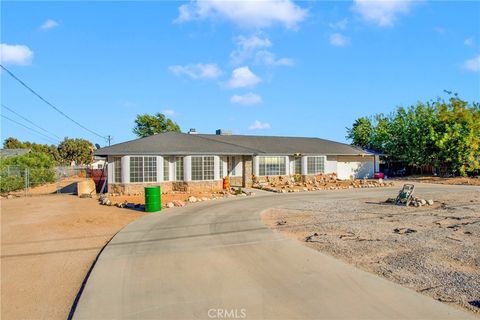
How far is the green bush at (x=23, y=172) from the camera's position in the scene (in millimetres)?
24344

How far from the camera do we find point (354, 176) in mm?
35156

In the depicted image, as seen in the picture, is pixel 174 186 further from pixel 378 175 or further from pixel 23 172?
pixel 378 175

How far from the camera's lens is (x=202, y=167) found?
79.7 ft

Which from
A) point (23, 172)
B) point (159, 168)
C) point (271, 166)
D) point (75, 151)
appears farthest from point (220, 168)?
point (75, 151)

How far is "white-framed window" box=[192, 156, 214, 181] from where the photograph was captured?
78.6 feet

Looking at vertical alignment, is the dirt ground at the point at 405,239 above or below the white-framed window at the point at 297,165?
below

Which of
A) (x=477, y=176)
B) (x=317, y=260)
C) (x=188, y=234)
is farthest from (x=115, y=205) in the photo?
(x=477, y=176)

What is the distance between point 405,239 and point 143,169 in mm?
17284

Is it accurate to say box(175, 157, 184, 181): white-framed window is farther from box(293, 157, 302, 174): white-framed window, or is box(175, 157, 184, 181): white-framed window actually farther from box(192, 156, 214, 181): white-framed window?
box(293, 157, 302, 174): white-framed window

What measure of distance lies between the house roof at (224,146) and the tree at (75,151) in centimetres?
5697

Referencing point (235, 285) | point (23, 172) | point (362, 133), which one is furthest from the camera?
point (362, 133)

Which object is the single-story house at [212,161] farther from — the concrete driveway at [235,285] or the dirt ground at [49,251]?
the concrete driveway at [235,285]

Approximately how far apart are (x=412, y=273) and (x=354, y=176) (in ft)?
96.2

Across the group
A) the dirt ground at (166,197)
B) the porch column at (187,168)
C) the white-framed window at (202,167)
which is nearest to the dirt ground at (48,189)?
the dirt ground at (166,197)
